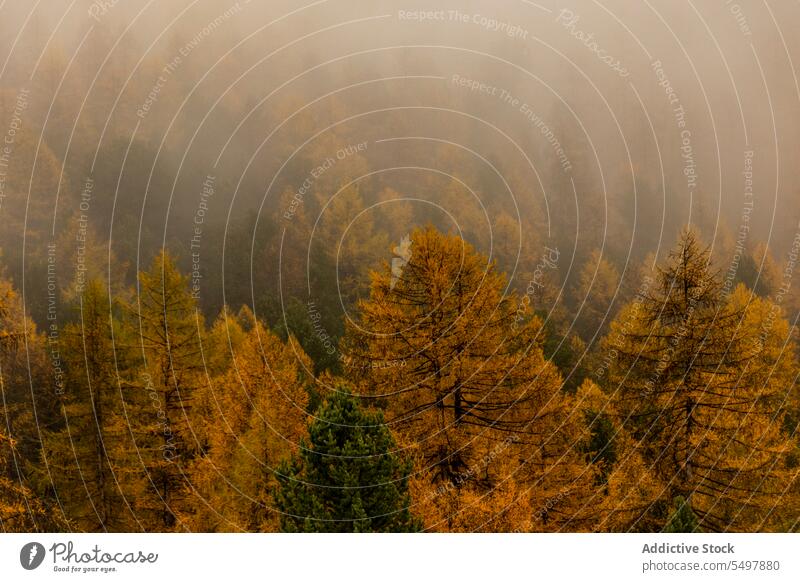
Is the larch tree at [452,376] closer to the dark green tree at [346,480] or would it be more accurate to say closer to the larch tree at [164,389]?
the dark green tree at [346,480]

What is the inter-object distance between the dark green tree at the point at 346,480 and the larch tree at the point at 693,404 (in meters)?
9.02

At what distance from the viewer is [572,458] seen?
25.7m

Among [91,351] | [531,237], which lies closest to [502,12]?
[531,237]

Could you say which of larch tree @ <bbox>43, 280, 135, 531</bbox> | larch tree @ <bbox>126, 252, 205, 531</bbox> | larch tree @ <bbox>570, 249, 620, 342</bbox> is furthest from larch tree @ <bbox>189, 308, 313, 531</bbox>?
larch tree @ <bbox>570, 249, 620, 342</bbox>

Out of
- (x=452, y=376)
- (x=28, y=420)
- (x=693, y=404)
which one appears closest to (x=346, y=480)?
(x=452, y=376)

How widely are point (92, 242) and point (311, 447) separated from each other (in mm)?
95263

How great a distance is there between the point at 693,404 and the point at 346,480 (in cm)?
1136
